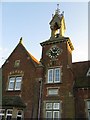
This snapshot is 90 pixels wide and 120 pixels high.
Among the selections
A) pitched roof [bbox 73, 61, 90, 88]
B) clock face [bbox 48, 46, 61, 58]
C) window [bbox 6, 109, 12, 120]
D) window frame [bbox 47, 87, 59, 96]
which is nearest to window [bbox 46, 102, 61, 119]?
window frame [bbox 47, 87, 59, 96]

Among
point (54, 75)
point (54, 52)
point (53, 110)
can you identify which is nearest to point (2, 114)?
point (53, 110)

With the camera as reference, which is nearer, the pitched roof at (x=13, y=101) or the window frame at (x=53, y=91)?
the pitched roof at (x=13, y=101)

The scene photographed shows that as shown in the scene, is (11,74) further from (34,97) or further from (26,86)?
(34,97)

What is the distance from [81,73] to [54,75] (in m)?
3.57

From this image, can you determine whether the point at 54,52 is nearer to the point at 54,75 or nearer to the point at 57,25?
the point at 54,75

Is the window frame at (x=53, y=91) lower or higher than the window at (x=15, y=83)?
lower

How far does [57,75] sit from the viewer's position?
82.4 feet

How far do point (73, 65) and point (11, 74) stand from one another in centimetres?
868

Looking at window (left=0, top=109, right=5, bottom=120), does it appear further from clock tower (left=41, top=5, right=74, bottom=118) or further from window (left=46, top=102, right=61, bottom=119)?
window (left=46, top=102, right=61, bottom=119)

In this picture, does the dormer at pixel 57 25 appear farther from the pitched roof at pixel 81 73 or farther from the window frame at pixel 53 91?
the window frame at pixel 53 91

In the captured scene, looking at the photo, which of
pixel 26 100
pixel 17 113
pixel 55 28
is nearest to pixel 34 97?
pixel 26 100

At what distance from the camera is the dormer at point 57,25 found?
2877cm

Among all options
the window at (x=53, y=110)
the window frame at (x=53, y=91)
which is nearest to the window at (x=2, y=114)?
the window at (x=53, y=110)

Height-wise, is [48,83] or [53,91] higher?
[48,83]
